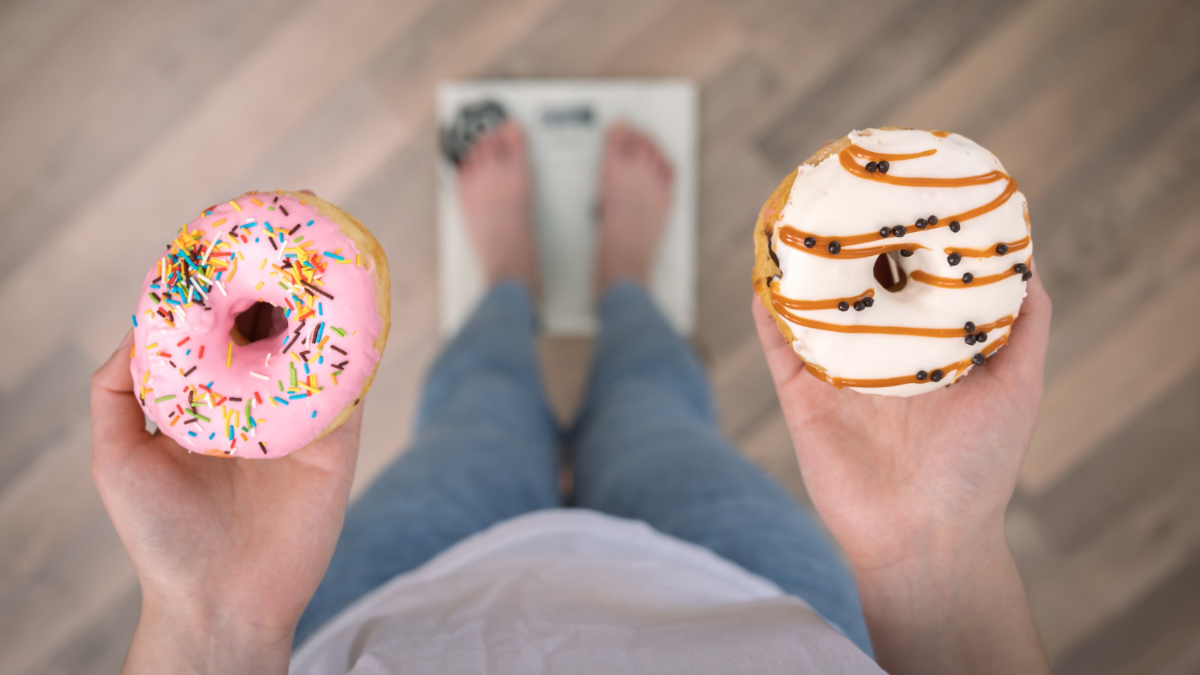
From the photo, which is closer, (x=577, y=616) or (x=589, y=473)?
(x=577, y=616)

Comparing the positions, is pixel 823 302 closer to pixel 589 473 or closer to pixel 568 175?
pixel 589 473

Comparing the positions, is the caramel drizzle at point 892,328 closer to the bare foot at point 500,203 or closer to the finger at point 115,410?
the finger at point 115,410

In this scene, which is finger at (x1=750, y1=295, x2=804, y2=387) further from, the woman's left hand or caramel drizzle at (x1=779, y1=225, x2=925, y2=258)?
the woman's left hand

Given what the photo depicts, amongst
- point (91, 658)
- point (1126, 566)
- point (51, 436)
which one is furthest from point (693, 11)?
point (91, 658)

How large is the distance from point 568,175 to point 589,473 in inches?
30.2

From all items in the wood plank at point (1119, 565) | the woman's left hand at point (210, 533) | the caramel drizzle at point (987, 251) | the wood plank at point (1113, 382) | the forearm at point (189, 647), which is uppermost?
the caramel drizzle at point (987, 251)

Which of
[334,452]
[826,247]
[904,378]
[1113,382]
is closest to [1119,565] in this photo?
[1113,382]

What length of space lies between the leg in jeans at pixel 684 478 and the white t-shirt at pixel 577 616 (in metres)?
0.09

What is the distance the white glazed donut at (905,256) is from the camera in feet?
2.14

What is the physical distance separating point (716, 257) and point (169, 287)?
3.64ft

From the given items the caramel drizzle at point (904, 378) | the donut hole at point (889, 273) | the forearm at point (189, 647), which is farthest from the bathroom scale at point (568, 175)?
the forearm at point (189, 647)

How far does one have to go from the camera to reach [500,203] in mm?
1557

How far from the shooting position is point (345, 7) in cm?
149

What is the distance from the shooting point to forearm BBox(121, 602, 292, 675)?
0.64 meters
